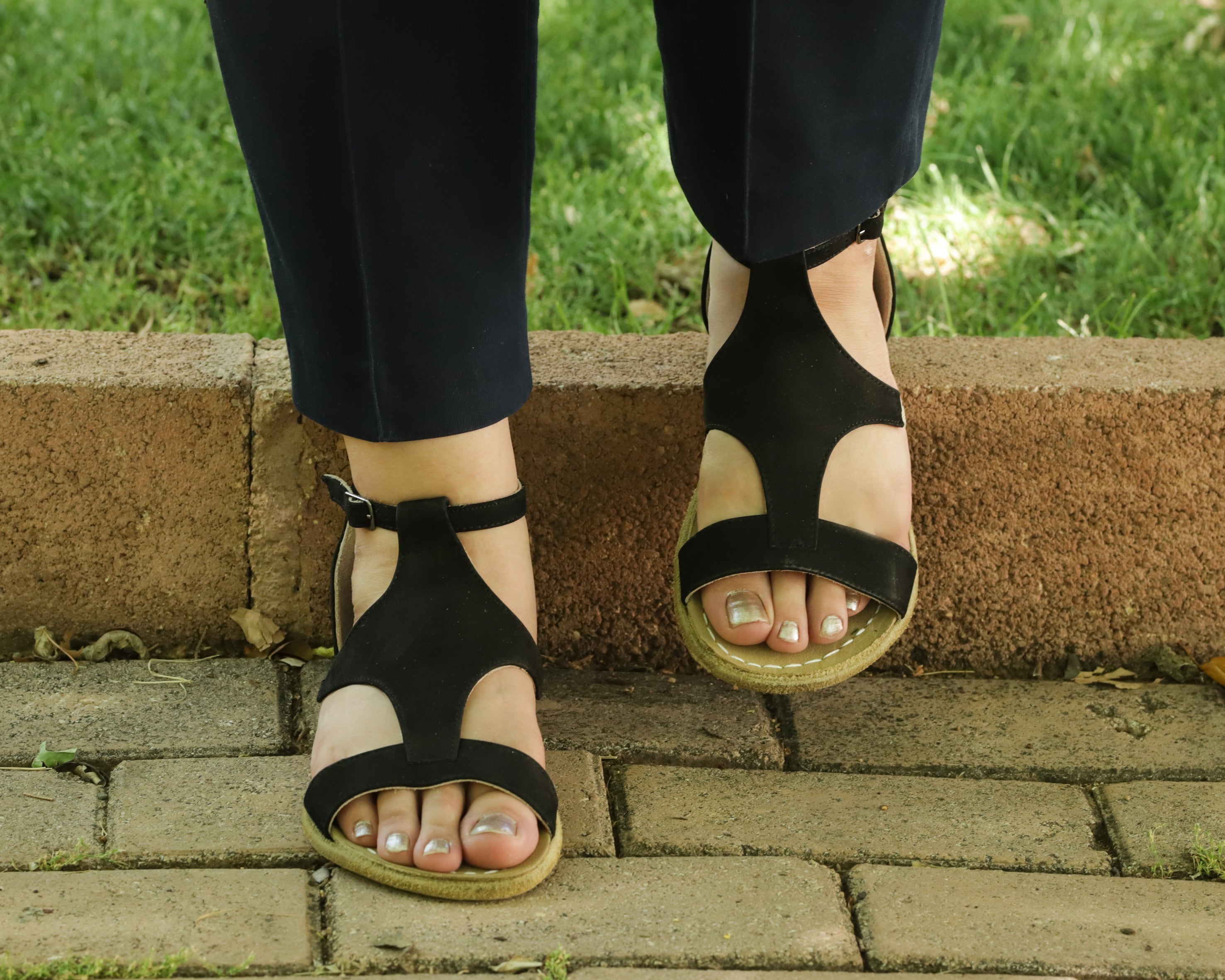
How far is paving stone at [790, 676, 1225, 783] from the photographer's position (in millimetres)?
1454

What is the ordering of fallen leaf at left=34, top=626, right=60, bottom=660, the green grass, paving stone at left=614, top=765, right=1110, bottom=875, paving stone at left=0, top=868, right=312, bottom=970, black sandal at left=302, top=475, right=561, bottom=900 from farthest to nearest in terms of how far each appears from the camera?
the green grass → fallen leaf at left=34, top=626, right=60, bottom=660 → paving stone at left=614, top=765, right=1110, bottom=875 → black sandal at left=302, top=475, right=561, bottom=900 → paving stone at left=0, top=868, right=312, bottom=970

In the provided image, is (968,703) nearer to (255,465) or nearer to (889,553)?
(889,553)

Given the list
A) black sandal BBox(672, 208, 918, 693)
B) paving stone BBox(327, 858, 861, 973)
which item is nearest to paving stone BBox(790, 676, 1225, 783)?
black sandal BBox(672, 208, 918, 693)

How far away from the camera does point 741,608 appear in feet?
4.30

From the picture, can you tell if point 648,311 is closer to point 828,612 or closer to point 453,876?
point 828,612

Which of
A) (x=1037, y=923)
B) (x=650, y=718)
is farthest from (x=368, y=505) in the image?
(x=1037, y=923)

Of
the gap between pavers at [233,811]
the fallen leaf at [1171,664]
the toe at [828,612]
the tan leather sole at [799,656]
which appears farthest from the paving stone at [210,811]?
the fallen leaf at [1171,664]

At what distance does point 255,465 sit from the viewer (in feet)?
5.17

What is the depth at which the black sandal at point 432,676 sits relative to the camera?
46.2 inches

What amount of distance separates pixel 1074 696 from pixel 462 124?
3.52ft

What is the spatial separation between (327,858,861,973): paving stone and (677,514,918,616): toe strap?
0.30 metres

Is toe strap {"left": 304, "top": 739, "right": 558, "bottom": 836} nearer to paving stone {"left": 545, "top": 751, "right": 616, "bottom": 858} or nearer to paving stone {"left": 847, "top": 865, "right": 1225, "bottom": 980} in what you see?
paving stone {"left": 545, "top": 751, "right": 616, "bottom": 858}

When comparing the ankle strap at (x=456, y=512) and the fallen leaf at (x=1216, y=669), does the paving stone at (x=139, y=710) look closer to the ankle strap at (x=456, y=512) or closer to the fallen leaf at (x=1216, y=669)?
the ankle strap at (x=456, y=512)

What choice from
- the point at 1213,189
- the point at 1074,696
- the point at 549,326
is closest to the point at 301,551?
the point at 549,326
